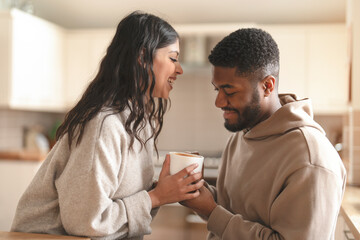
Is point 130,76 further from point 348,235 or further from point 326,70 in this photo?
point 326,70

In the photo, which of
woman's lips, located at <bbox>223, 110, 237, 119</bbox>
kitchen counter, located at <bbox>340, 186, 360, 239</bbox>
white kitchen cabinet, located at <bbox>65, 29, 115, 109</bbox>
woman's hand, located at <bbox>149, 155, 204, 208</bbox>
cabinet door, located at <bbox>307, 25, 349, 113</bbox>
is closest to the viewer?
woman's hand, located at <bbox>149, 155, 204, 208</bbox>

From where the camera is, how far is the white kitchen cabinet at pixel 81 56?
4.05 m

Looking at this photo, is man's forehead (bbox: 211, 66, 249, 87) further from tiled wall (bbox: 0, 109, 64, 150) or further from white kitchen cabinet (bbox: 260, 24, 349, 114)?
tiled wall (bbox: 0, 109, 64, 150)

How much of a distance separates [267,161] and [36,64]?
9.63ft

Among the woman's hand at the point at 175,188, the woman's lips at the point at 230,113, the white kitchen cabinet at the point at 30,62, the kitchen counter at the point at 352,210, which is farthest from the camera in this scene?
the white kitchen cabinet at the point at 30,62

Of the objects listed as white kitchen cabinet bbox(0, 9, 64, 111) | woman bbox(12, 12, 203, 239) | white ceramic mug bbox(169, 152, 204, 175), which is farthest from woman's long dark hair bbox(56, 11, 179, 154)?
white kitchen cabinet bbox(0, 9, 64, 111)

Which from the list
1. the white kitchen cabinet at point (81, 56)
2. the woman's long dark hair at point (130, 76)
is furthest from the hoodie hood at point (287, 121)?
the white kitchen cabinet at point (81, 56)

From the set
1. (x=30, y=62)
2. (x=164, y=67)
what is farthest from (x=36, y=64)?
(x=164, y=67)

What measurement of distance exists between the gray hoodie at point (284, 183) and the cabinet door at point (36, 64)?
256 centimetres

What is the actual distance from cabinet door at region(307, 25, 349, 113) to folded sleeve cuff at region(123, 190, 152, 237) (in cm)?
291

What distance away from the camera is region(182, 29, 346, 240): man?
1.06 metres

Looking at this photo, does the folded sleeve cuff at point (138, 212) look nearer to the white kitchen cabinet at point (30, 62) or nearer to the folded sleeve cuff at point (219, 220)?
the folded sleeve cuff at point (219, 220)

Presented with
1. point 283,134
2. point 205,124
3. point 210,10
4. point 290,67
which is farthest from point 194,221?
point 283,134

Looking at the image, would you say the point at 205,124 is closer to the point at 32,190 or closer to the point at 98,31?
the point at 98,31
